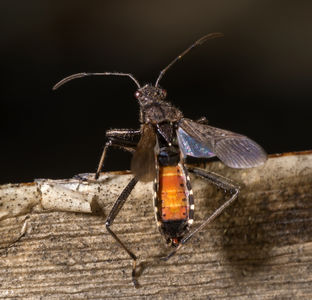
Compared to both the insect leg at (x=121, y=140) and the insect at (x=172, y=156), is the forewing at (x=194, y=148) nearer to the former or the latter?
the insect at (x=172, y=156)

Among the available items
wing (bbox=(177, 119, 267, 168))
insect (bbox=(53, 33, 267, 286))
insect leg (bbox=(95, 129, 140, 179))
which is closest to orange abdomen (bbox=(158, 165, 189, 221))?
insect (bbox=(53, 33, 267, 286))

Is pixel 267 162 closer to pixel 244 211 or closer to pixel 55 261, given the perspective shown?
pixel 244 211

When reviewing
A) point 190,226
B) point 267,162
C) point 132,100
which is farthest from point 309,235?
point 132,100

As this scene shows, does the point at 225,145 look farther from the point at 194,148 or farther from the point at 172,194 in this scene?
the point at 172,194

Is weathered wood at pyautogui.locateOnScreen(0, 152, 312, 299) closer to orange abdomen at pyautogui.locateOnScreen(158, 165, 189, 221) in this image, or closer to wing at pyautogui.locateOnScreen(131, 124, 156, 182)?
wing at pyautogui.locateOnScreen(131, 124, 156, 182)

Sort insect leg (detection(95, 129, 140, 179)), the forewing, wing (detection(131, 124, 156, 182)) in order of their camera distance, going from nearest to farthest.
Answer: wing (detection(131, 124, 156, 182)) < the forewing < insect leg (detection(95, 129, 140, 179))

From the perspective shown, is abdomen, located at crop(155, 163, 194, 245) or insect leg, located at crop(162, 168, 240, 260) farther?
abdomen, located at crop(155, 163, 194, 245)

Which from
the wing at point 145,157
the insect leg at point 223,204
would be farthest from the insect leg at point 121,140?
the insect leg at point 223,204
